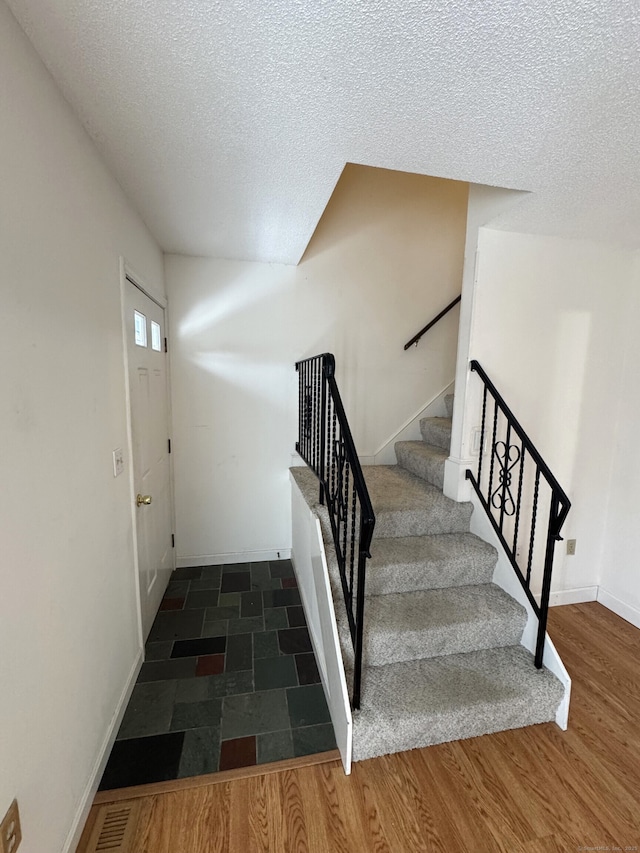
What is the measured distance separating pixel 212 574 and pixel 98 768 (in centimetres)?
145

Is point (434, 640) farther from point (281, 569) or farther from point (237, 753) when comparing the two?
point (281, 569)

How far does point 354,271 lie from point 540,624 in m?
2.59

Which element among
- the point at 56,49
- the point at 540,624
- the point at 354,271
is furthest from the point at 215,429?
the point at 540,624

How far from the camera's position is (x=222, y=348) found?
274 cm

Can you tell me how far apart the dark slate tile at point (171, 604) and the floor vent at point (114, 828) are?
1.12 m

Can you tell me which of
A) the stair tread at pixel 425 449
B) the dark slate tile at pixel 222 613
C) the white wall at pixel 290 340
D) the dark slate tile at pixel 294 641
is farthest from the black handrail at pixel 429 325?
the dark slate tile at pixel 222 613

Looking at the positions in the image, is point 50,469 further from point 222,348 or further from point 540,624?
point 540,624

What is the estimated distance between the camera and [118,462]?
160 centimetres

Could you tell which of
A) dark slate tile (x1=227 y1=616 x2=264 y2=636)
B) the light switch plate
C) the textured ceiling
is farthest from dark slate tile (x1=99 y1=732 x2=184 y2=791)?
the textured ceiling

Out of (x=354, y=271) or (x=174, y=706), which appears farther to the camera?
(x=354, y=271)

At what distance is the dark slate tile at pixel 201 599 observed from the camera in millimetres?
2404

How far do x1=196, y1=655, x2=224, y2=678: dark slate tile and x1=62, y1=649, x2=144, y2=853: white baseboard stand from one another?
31 cm

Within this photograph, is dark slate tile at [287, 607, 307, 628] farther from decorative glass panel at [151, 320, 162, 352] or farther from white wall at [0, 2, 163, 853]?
decorative glass panel at [151, 320, 162, 352]

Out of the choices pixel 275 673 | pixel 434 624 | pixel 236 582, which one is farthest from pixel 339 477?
pixel 236 582
